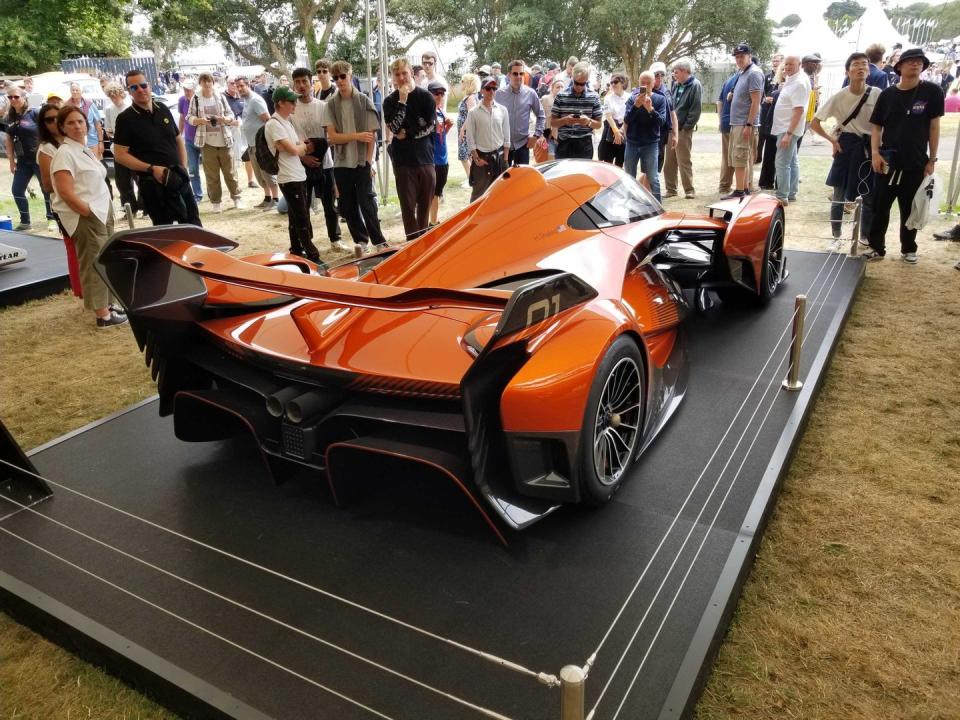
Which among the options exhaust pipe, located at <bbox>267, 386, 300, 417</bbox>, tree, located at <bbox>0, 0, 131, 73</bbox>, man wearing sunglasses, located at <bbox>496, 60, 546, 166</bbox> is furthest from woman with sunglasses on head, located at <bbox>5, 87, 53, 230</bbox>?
tree, located at <bbox>0, 0, 131, 73</bbox>

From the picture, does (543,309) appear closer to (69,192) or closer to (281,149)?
(69,192)

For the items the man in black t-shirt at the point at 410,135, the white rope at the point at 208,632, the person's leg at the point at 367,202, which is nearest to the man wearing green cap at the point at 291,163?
the person's leg at the point at 367,202

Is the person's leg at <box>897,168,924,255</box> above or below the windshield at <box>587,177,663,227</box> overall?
below

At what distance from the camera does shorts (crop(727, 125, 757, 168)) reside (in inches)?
345

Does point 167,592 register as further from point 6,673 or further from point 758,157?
point 758,157

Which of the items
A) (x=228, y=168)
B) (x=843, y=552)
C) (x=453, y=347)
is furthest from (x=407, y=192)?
(x=843, y=552)

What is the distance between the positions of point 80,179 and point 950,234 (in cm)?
792

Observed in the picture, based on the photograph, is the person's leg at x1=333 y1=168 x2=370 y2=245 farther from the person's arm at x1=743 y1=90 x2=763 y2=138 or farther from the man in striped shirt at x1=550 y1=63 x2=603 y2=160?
the person's arm at x1=743 y1=90 x2=763 y2=138

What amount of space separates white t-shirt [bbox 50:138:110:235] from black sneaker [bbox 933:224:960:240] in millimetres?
7676

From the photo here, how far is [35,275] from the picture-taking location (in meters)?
6.97

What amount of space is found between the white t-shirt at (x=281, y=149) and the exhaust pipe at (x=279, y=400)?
491cm

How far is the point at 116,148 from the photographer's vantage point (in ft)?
19.6

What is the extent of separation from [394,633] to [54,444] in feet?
7.70

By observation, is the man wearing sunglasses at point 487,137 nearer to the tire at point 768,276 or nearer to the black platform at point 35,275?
the tire at point 768,276
